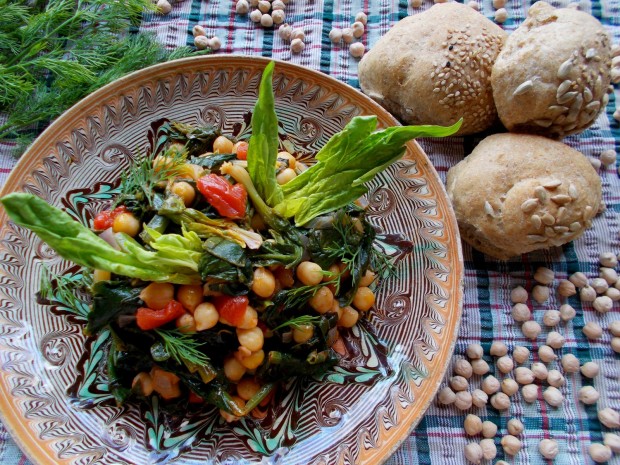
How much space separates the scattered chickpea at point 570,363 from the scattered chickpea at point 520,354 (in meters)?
0.23

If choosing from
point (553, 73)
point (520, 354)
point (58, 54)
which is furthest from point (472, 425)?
point (58, 54)

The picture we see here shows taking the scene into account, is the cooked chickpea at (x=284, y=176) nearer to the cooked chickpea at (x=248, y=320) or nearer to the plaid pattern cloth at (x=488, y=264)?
the cooked chickpea at (x=248, y=320)

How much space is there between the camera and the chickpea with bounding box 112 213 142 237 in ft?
8.16

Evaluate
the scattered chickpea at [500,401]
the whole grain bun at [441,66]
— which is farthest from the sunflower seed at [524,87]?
the scattered chickpea at [500,401]

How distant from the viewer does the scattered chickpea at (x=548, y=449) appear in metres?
2.97

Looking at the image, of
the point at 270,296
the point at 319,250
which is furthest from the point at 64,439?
the point at 319,250

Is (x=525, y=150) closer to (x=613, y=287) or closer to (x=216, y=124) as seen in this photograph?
(x=613, y=287)

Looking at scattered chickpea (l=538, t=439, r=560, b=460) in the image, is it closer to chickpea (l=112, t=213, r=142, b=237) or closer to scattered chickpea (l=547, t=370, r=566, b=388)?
scattered chickpea (l=547, t=370, r=566, b=388)

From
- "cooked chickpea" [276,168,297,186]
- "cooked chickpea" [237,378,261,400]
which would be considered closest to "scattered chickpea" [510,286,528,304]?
"cooked chickpea" [276,168,297,186]

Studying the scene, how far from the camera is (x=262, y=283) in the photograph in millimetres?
2404

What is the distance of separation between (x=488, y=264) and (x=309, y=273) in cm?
139

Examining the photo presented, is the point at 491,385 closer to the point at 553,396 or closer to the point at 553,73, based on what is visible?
the point at 553,396

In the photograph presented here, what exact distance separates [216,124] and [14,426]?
6.29ft

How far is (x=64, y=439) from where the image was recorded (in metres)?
2.44
